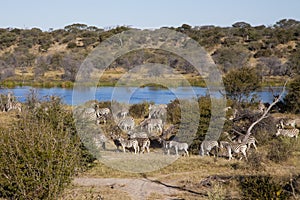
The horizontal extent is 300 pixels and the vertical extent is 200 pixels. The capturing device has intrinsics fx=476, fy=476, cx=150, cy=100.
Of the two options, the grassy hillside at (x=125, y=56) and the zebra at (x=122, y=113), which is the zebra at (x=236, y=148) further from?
the grassy hillside at (x=125, y=56)

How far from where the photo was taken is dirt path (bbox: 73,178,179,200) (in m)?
13.5

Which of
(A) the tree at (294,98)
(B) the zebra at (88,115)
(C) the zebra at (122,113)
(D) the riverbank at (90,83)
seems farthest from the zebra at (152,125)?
(D) the riverbank at (90,83)

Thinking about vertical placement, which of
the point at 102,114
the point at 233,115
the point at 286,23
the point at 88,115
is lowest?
the point at 102,114

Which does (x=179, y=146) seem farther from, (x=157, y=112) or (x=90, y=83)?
(x=90, y=83)

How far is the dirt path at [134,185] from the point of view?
44.2ft

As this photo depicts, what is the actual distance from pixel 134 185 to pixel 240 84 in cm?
1588

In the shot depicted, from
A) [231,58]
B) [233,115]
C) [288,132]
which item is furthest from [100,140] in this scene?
[231,58]

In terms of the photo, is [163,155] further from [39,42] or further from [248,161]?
[39,42]

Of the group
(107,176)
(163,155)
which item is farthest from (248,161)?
(107,176)

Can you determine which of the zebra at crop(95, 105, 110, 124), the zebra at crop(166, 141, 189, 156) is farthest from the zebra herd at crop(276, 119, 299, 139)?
the zebra at crop(95, 105, 110, 124)

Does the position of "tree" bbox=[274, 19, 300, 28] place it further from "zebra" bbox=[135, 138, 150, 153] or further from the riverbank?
"zebra" bbox=[135, 138, 150, 153]

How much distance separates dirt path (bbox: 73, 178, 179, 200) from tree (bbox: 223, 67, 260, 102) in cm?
1508

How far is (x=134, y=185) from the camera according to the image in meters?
14.4

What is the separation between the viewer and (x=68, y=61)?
53781mm
